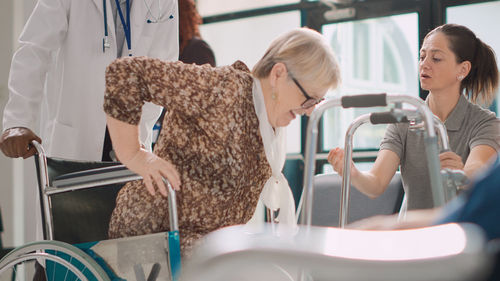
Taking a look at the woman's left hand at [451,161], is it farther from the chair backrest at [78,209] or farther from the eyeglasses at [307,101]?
the chair backrest at [78,209]

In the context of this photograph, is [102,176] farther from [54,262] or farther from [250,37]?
[250,37]

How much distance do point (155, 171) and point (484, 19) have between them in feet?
8.88

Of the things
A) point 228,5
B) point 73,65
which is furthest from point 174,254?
point 228,5

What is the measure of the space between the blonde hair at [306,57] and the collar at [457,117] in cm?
64

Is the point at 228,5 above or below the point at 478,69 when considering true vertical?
above

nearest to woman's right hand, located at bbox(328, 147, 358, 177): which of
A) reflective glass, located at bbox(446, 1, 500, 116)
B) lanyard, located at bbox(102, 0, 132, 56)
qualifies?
lanyard, located at bbox(102, 0, 132, 56)

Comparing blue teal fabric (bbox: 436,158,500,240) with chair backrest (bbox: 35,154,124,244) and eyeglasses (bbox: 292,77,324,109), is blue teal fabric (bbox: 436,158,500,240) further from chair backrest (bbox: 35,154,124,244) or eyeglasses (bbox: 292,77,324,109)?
chair backrest (bbox: 35,154,124,244)

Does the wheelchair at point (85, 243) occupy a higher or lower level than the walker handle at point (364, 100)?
lower

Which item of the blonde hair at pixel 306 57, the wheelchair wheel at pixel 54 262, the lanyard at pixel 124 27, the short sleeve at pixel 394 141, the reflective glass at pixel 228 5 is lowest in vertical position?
the wheelchair wheel at pixel 54 262

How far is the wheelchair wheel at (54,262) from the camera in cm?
123

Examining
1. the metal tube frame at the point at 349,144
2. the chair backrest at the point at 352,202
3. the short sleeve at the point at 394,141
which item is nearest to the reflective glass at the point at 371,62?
the chair backrest at the point at 352,202

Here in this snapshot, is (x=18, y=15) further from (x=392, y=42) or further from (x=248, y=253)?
(x=248, y=253)

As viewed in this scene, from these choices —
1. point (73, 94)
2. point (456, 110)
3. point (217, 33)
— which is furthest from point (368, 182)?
point (217, 33)

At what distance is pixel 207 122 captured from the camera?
4.36 feet
